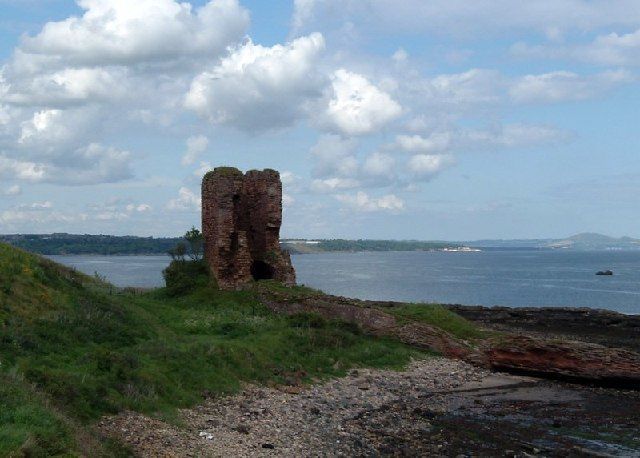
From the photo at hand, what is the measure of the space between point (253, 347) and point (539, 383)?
10.9 metres

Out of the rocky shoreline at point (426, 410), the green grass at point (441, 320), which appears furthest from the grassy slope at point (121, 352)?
the green grass at point (441, 320)

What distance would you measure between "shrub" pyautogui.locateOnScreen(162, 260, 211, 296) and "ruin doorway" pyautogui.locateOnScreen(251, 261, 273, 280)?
2731 millimetres

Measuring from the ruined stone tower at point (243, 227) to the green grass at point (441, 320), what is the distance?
22.1ft

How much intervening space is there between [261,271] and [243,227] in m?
2.63

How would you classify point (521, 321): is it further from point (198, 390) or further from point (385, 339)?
point (198, 390)

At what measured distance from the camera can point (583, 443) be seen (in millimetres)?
16438

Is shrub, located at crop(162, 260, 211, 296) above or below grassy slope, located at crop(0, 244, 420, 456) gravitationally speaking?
above

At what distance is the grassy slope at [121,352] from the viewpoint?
11.4m

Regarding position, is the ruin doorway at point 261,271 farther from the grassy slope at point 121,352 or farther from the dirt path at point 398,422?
the dirt path at point 398,422

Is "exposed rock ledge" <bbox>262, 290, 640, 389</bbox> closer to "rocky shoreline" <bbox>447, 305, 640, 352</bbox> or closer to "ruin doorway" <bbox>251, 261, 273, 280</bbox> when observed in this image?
"ruin doorway" <bbox>251, 261, 273, 280</bbox>

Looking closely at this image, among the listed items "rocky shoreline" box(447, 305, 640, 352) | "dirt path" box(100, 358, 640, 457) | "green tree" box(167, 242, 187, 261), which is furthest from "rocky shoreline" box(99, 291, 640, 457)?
"rocky shoreline" box(447, 305, 640, 352)

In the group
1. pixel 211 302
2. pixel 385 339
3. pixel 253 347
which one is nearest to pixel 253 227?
pixel 211 302

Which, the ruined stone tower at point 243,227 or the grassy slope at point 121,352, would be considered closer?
the grassy slope at point 121,352

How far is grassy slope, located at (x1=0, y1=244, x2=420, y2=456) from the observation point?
11.4 m
